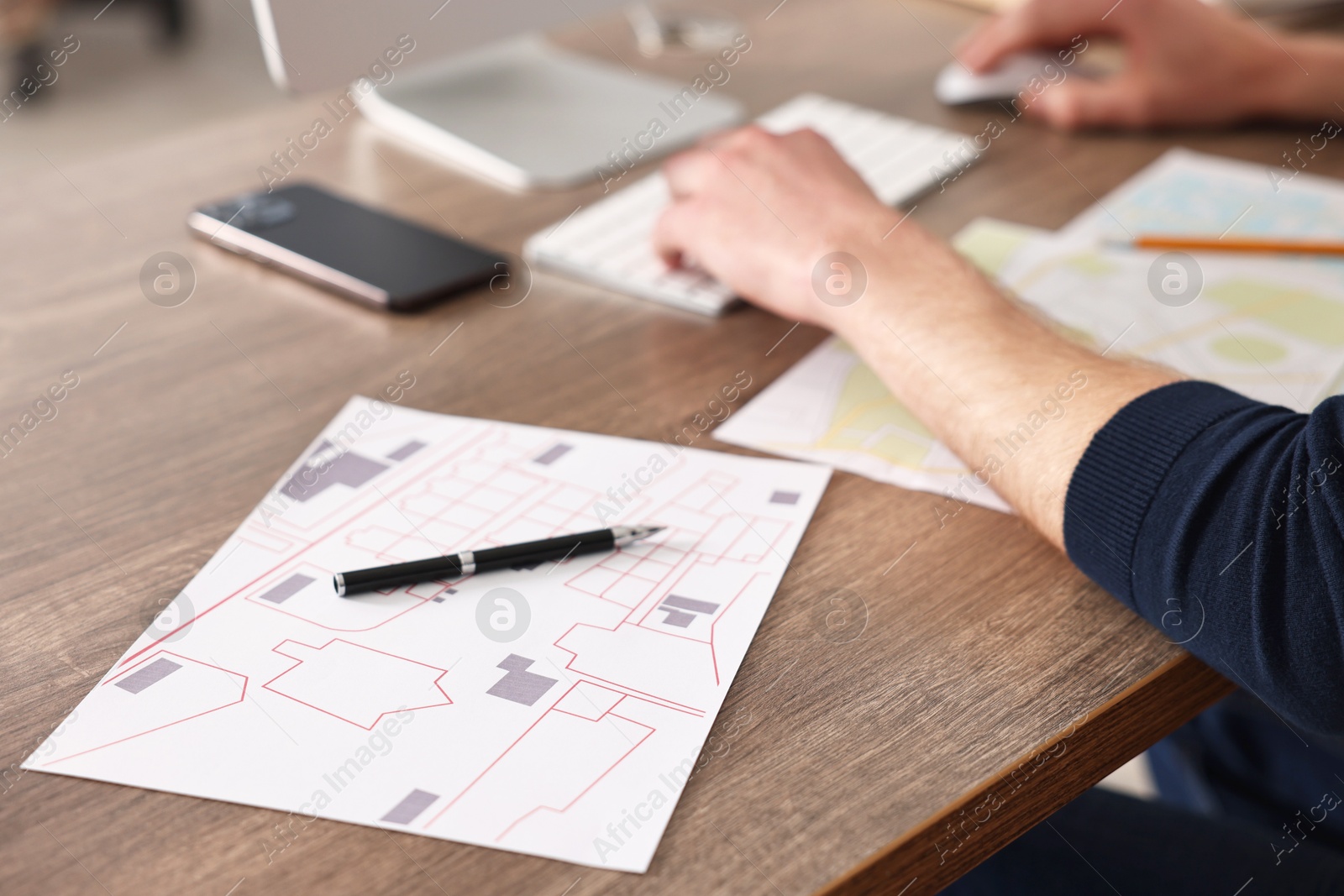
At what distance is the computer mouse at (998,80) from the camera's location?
3.92 feet

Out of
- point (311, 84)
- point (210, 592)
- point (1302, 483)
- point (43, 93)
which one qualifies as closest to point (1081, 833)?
point (1302, 483)

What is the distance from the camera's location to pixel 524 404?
74 cm

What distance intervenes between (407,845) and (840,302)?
47 cm

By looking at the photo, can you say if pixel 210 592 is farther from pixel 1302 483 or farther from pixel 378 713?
pixel 1302 483

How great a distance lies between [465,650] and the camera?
53 cm

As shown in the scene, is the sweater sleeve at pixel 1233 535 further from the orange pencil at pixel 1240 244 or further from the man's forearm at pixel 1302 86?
the man's forearm at pixel 1302 86

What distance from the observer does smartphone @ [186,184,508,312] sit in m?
0.86
